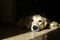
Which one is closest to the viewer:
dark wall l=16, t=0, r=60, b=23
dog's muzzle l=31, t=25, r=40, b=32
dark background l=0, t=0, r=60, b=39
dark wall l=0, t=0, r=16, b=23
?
dog's muzzle l=31, t=25, r=40, b=32

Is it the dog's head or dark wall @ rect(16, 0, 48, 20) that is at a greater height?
dark wall @ rect(16, 0, 48, 20)

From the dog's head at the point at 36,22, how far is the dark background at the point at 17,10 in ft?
0.33

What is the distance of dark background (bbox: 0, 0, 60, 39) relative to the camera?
1.86 meters

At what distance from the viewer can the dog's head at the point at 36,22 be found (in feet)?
5.64

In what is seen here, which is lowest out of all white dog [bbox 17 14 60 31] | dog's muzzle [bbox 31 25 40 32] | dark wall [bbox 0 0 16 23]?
dog's muzzle [bbox 31 25 40 32]

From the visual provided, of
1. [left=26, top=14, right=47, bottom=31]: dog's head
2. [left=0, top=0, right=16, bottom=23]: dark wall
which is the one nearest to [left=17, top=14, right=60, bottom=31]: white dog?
[left=26, top=14, right=47, bottom=31]: dog's head

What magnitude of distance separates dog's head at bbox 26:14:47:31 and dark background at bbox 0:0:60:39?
0.10 metres

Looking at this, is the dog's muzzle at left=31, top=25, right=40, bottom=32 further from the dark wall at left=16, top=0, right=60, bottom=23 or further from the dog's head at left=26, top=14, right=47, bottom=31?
the dark wall at left=16, top=0, right=60, bottom=23

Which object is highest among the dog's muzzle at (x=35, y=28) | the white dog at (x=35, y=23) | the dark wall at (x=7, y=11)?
the dark wall at (x=7, y=11)

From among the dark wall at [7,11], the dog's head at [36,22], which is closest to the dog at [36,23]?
the dog's head at [36,22]

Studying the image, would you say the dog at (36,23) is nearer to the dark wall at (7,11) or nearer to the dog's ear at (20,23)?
the dog's ear at (20,23)

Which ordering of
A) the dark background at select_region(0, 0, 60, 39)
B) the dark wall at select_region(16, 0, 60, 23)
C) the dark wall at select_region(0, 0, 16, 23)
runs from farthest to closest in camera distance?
the dark wall at select_region(16, 0, 60, 23)
the dark wall at select_region(0, 0, 16, 23)
the dark background at select_region(0, 0, 60, 39)

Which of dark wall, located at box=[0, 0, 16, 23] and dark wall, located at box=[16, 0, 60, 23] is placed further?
dark wall, located at box=[16, 0, 60, 23]

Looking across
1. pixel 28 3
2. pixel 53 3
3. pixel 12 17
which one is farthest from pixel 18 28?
pixel 53 3
